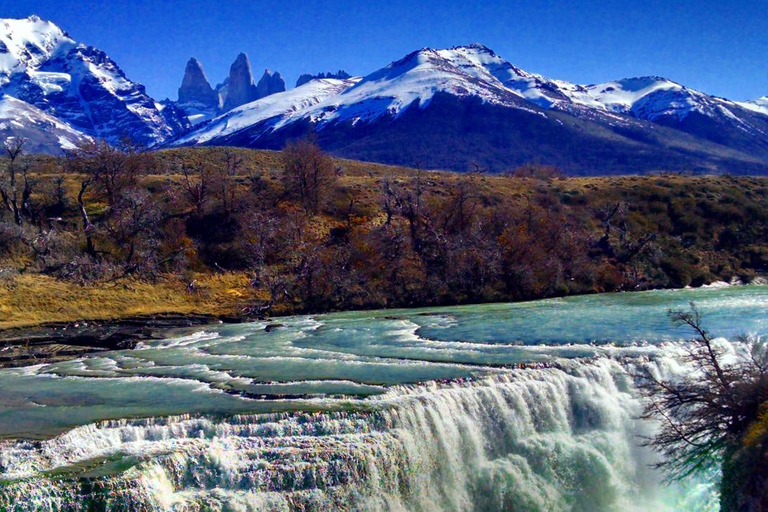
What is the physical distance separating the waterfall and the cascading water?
0.04 m

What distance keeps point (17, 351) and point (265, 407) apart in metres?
16.4

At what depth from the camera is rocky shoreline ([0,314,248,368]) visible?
29000mm

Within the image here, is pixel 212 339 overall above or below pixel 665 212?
below

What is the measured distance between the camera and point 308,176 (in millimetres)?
→ 59781

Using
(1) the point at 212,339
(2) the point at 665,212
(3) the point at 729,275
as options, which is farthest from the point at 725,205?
(1) the point at 212,339

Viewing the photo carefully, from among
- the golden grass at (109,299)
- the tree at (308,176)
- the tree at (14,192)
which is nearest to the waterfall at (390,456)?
the golden grass at (109,299)

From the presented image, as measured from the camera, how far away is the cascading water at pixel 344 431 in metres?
15.5

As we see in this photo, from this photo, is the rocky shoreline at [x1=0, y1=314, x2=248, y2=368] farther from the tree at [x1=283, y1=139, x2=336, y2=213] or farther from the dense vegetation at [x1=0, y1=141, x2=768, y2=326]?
the tree at [x1=283, y1=139, x2=336, y2=213]

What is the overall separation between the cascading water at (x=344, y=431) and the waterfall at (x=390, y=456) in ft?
0.13

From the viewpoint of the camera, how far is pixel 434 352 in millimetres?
26422

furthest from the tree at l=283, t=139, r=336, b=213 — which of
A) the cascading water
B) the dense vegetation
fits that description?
the cascading water

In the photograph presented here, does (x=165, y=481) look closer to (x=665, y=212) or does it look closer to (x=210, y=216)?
(x=210, y=216)

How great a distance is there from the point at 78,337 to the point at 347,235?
2433cm

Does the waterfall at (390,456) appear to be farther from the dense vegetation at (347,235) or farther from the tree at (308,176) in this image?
the tree at (308,176)
